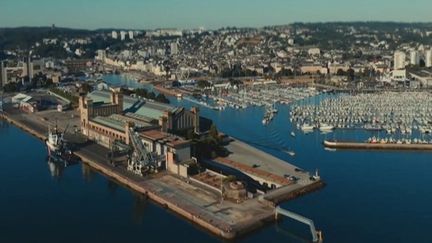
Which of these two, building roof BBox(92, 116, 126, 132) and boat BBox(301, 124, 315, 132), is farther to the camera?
boat BBox(301, 124, 315, 132)

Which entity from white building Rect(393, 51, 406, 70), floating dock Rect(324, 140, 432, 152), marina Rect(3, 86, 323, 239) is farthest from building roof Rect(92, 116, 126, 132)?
white building Rect(393, 51, 406, 70)

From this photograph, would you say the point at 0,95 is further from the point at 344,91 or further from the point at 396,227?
the point at 396,227

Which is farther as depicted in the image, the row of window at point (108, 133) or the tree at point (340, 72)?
the tree at point (340, 72)

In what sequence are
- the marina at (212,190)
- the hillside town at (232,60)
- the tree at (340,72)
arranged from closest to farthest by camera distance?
the marina at (212,190)
the hillside town at (232,60)
the tree at (340,72)

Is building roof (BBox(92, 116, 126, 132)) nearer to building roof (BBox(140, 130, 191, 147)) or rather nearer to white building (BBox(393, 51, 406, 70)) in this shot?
building roof (BBox(140, 130, 191, 147))

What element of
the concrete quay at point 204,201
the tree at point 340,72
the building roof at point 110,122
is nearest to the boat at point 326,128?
the concrete quay at point 204,201

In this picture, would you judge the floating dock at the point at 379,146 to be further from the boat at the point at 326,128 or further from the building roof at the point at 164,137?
the building roof at the point at 164,137

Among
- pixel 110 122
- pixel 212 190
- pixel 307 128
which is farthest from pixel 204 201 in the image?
pixel 307 128

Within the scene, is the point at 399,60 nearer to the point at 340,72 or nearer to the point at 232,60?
the point at 340,72
